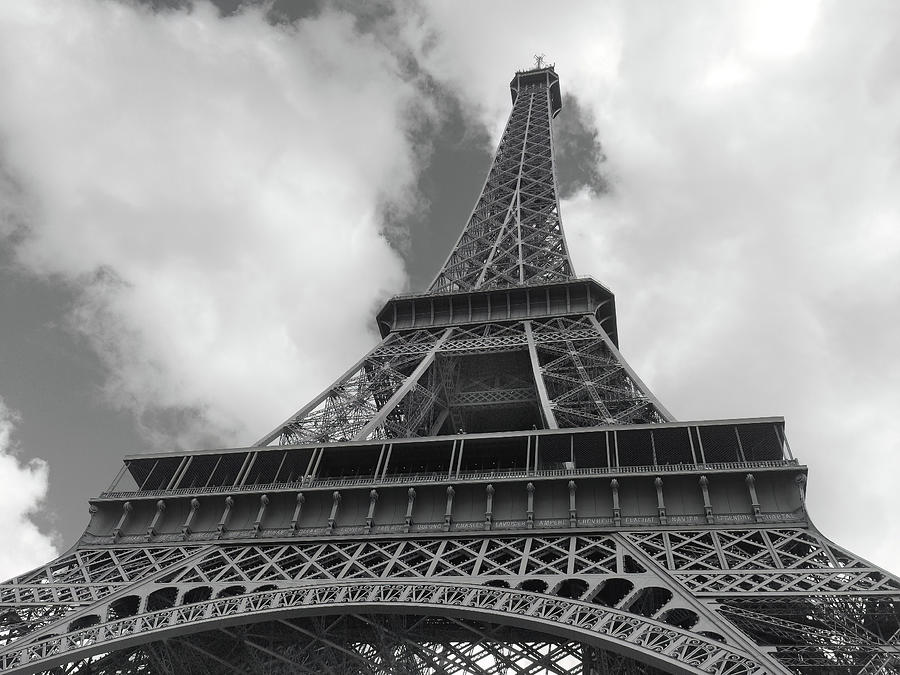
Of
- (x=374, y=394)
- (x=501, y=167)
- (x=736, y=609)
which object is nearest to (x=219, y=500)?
(x=374, y=394)

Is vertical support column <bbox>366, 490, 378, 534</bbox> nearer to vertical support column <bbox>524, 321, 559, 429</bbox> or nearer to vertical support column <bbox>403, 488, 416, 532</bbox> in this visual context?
vertical support column <bbox>403, 488, 416, 532</bbox>

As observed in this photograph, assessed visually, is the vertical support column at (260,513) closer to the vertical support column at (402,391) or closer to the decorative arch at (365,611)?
the decorative arch at (365,611)

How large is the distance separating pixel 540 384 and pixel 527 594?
1336 cm

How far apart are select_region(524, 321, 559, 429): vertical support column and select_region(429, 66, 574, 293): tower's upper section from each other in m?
5.82

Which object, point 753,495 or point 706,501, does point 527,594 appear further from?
point 753,495

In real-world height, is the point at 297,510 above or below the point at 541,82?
below

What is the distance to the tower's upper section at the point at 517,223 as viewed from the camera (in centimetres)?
4644

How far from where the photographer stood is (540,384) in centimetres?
3138

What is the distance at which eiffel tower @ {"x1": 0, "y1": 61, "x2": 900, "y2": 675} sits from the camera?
17859 mm

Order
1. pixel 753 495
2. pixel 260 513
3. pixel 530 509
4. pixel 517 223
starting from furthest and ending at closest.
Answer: pixel 517 223, pixel 260 513, pixel 530 509, pixel 753 495

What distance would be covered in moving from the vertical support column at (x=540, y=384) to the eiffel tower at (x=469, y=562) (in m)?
0.18

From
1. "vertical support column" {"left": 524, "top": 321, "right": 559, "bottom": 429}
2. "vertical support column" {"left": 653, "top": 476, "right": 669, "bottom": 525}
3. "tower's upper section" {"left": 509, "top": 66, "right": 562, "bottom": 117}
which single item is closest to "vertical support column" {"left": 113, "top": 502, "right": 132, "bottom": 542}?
"vertical support column" {"left": 524, "top": 321, "right": 559, "bottom": 429}

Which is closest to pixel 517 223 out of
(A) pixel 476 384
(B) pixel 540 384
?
(A) pixel 476 384

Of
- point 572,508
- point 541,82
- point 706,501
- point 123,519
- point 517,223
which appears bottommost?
point 706,501
